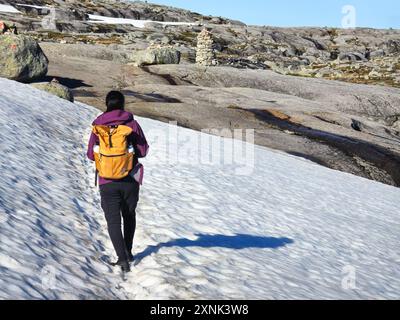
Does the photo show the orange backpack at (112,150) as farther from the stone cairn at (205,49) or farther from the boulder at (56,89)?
the stone cairn at (205,49)

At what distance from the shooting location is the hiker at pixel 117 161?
9039 mm

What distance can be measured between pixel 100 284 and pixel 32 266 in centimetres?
128

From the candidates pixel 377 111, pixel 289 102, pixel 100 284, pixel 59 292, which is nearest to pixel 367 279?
pixel 100 284

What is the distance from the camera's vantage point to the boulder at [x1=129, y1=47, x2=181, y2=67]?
167ft

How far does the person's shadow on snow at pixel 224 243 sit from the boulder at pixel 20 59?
27437 millimetres

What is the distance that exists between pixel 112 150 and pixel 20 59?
29278 mm

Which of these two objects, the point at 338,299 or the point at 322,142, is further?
the point at 322,142

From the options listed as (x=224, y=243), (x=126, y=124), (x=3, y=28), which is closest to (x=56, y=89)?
(x=3, y=28)

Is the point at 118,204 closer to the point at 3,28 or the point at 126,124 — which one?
the point at 126,124

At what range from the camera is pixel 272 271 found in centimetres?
1093

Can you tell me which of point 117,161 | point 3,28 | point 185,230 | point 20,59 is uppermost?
point 3,28

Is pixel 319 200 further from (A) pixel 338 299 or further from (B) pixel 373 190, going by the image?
(A) pixel 338 299

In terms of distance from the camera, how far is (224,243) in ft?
40.3

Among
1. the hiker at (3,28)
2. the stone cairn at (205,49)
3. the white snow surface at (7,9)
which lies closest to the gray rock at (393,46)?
the white snow surface at (7,9)
